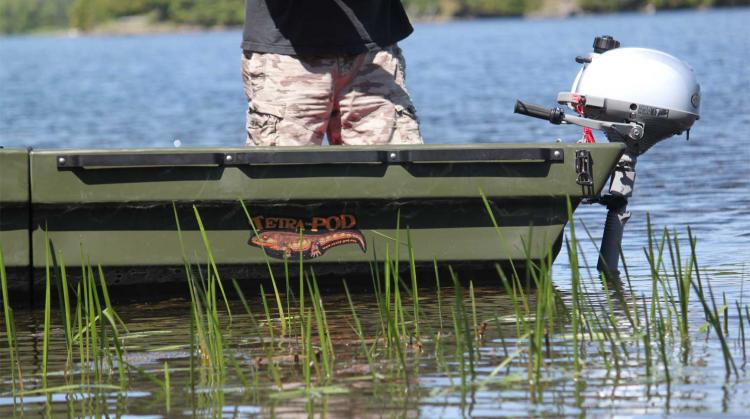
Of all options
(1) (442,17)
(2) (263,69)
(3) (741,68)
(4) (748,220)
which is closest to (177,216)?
(2) (263,69)

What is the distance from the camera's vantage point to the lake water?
165 inches

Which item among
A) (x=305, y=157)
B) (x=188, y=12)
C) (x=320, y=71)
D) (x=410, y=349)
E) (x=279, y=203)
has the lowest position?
(x=188, y=12)

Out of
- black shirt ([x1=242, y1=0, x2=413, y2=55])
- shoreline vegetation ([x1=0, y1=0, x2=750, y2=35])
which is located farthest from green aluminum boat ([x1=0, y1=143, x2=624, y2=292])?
shoreline vegetation ([x1=0, y1=0, x2=750, y2=35])

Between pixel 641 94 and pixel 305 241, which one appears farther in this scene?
pixel 641 94

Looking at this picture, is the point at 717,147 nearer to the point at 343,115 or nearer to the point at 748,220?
the point at 748,220

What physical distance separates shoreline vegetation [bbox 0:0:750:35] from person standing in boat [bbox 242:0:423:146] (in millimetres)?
83184

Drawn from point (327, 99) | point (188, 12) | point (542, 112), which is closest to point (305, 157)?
point (327, 99)

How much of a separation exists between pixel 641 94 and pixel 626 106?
0.08 m

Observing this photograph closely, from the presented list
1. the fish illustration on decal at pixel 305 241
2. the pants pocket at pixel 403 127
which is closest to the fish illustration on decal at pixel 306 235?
the fish illustration on decal at pixel 305 241

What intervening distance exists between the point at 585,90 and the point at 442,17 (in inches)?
3937

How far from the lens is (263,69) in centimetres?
594

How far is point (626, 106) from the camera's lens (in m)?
5.94

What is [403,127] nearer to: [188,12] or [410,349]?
[410,349]

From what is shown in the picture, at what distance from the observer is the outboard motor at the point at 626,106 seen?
592cm
